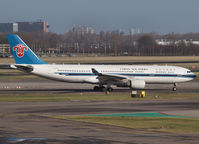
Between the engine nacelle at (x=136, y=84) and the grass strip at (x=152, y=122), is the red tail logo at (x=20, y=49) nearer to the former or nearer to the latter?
the engine nacelle at (x=136, y=84)

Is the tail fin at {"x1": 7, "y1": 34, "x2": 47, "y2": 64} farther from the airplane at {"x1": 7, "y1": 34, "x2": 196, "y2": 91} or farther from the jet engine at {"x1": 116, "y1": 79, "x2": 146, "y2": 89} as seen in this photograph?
the jet engine at {"x1": 116, "y1": 79, "x2": 146, "y2": 89}

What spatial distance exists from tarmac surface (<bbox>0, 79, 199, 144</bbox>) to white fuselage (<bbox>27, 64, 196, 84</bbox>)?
461 inches

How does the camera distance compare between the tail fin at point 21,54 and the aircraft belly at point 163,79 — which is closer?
the tail fin at point 21,54

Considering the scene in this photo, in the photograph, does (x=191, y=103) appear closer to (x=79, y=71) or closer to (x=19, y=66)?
(x=79, y=71)

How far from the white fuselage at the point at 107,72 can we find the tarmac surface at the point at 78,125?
1171 cm

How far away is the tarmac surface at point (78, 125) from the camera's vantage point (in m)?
22.8

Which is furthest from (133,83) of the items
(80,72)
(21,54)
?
A: (21,54)

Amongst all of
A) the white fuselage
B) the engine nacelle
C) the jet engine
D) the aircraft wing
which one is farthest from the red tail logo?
the engine nacelle

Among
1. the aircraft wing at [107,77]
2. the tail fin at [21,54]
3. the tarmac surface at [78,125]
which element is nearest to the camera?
the tarmac surface at [78,125]

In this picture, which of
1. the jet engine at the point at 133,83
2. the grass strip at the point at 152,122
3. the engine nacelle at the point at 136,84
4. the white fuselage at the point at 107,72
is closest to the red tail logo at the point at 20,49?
the white fuselage at the point at 107,72

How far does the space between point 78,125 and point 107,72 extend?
25.6 m

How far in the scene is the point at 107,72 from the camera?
53.1 metres

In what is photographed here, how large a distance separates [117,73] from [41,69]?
29.0 feet

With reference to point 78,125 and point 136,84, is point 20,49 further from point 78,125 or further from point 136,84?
point 78,125
